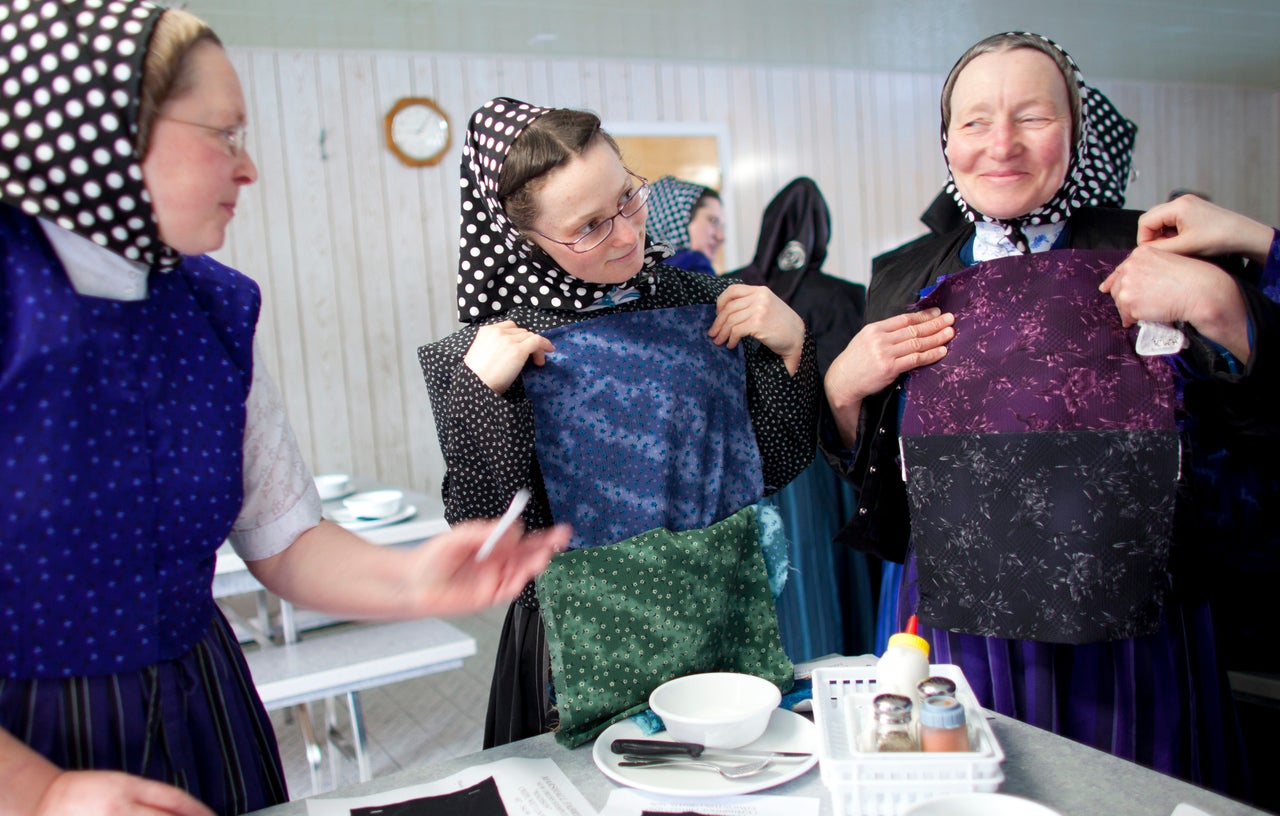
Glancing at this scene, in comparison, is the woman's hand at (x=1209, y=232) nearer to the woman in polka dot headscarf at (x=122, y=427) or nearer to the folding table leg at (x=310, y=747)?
the woman in polka dot headscarf at (x=122, y=427)

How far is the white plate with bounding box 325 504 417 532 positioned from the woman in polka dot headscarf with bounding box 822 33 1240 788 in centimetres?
184

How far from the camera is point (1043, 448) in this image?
1.30 metres

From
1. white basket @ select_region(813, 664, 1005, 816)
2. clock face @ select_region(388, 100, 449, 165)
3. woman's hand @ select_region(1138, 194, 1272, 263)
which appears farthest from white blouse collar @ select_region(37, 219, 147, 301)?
clock face @ select_region(388, 100, 449, 165)

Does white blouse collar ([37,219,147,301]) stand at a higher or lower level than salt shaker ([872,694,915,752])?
higher

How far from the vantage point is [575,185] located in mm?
1325

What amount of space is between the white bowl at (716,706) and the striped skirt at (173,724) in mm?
481

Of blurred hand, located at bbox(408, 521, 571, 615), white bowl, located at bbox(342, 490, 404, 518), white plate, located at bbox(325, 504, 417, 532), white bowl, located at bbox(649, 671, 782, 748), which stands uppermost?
blurred hand, located at bbox(408, 521, 571, 615)

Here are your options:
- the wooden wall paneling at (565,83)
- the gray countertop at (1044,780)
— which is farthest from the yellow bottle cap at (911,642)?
the wooden wall paneling at (565,83)

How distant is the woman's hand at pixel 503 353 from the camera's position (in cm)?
129

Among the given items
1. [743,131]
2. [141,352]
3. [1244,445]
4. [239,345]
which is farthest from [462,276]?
[743,131]

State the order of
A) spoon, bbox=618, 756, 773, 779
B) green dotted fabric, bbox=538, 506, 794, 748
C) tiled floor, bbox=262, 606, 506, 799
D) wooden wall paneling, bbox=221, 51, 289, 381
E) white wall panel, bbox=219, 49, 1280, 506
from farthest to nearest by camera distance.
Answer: white wall panel, bbox=219, 49, 1280, 506 < wooden wall paneling, bbox=221, 51, 289, 381 < tiled floor, bbox=262, 606, 506, 799 < green dotted fabric, bbox=538, 506, 794, 748 < spoon, bbox=618, 756, 773, 779

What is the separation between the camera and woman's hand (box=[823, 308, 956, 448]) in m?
1.41

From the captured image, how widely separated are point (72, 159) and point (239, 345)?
0.28 m

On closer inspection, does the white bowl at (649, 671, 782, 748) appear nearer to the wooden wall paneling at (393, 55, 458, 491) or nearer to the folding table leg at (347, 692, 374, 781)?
the folding table leg at (347, 692, 374, 781)
